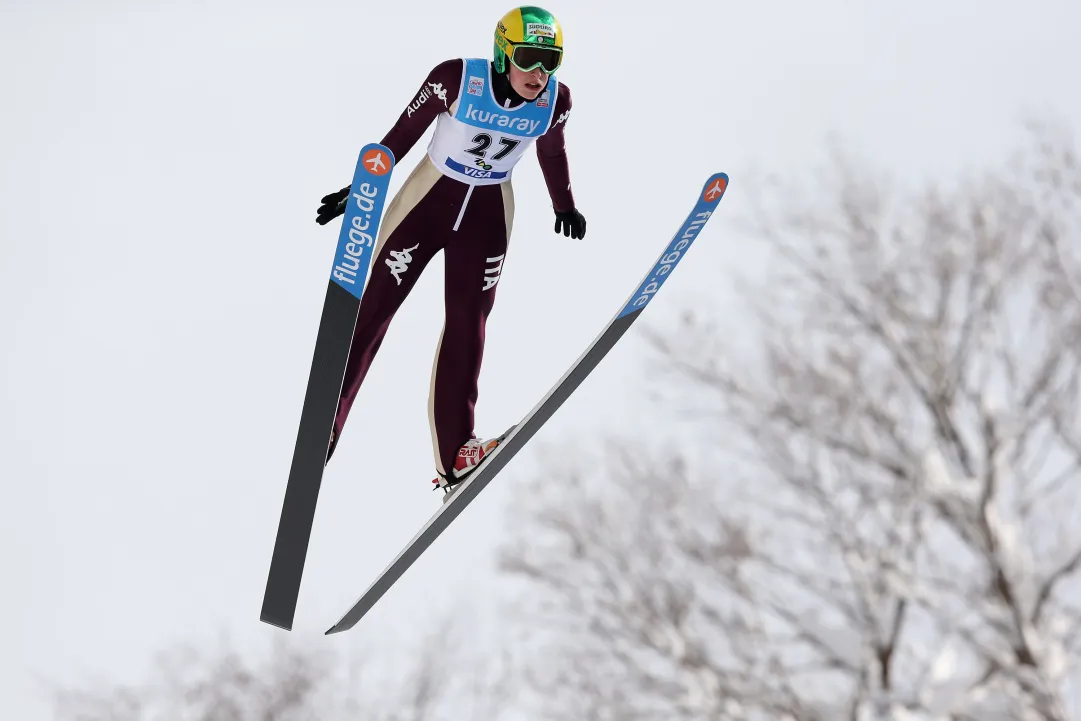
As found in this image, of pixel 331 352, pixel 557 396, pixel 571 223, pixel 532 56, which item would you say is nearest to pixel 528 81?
pixel 532 56

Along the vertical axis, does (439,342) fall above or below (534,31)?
below

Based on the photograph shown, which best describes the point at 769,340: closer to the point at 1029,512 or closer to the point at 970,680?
the point at 1029,512

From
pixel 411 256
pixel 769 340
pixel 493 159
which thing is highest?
pixel 769 340

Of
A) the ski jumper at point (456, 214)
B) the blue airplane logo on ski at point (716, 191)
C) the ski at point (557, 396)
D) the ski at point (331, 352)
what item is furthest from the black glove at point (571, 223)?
the ski at point (331, 352)

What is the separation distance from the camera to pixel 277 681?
397 inches

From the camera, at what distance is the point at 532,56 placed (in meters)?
3.08

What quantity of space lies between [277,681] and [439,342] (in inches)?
293

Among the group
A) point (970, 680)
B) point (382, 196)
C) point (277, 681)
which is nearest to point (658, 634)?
point (970, 680)

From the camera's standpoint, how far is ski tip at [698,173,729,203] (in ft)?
11.9

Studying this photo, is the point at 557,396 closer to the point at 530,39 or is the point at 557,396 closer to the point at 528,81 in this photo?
the point at 528,81

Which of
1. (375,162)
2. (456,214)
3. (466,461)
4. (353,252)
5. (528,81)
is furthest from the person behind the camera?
(466,461)

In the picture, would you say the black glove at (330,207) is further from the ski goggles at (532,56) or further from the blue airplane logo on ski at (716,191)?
the blue airplane logo on ski at (716,191)

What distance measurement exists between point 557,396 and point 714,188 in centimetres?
90

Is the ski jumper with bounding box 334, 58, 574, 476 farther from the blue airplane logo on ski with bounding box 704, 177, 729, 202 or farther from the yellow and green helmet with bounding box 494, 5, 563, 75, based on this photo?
the blue airplane logo on ski with bounding box 704, 177, 729, 202
